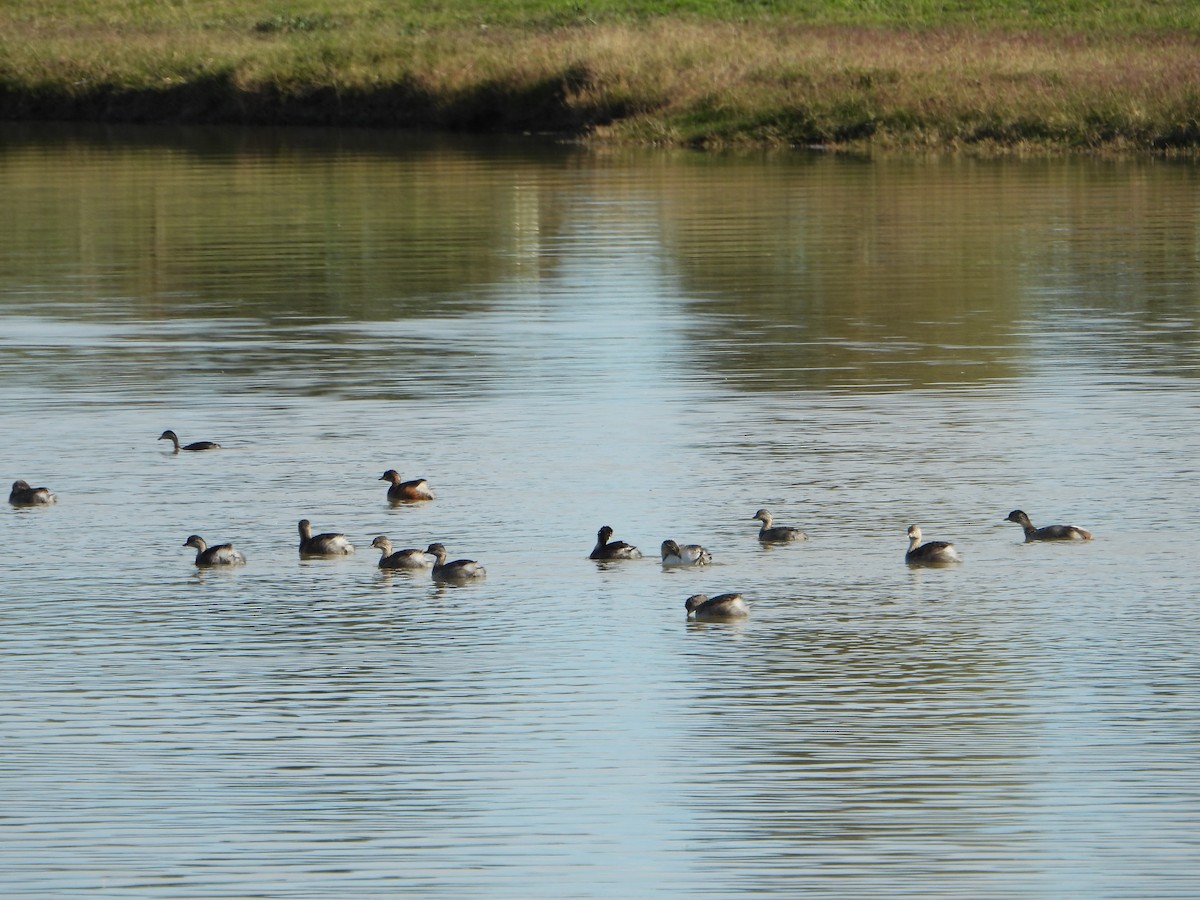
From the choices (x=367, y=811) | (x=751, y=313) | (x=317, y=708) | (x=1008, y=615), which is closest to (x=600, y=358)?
(x=751, y=313)

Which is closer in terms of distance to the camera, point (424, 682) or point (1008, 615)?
point (424, 682)

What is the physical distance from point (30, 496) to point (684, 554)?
4649mm

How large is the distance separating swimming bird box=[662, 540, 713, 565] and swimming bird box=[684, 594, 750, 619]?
1.17 meters

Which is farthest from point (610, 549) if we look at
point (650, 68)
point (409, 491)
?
point (650, 68)

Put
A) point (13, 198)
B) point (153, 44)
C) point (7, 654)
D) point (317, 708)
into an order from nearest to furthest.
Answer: point (317, 708), point (7, 654), point (13, 198), point (153, 44)

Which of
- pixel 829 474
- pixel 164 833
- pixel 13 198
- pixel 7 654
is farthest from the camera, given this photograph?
pixel 13 198

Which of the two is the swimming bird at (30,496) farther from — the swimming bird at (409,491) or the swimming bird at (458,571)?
the swimming bird at (458,571)

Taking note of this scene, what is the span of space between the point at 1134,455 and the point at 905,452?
5.20ft

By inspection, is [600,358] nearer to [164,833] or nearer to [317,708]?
[317,708]

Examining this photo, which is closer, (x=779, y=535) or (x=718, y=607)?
(x=718, y=607)

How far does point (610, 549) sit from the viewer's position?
14328 mm

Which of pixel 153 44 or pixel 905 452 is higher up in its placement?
pixel 153 44

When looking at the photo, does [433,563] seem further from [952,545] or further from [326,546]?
[952,545]

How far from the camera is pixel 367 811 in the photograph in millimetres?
9984
